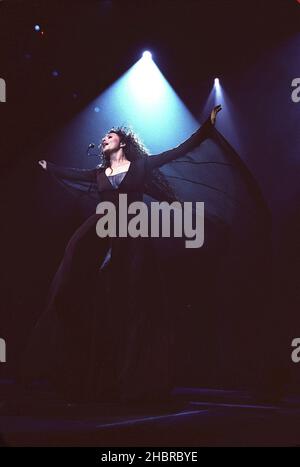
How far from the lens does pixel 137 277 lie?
3.24m

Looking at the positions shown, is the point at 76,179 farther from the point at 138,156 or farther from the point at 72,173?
the point at 138,156

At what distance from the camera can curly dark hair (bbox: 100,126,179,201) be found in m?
3.48

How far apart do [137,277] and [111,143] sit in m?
0.98

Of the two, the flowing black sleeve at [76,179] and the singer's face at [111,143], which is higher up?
the singer's face at [111,143]

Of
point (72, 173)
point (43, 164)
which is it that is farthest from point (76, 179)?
point (43, 164)

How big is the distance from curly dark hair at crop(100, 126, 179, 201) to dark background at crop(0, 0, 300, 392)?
1.31 ft

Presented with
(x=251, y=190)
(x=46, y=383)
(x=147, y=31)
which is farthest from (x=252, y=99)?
(x=46, y=383)

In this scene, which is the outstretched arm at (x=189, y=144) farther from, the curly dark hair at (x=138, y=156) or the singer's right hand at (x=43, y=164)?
the singer's right hand at (x=43, y=164)

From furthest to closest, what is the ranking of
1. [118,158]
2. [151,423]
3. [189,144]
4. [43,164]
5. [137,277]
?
1. [43,164]
2. [118,158]
3. [189,144]
4. [137,277]
5. [151,423]

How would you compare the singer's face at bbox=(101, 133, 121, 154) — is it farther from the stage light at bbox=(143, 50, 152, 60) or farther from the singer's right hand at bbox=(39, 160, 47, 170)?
the stage light at bbox=(143, 50, 152, 60)

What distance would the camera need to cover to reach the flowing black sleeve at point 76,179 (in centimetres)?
354

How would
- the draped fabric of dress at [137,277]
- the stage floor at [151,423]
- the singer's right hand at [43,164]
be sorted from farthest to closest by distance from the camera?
the singer's right hand at [43,164], the draped fabric of dress at [137,277], the stage floor at [151,423]

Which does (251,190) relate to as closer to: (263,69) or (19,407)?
(263,69)

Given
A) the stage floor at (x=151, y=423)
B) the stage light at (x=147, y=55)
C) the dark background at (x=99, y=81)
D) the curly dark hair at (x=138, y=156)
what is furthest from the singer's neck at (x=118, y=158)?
the stage floor at (x=151, y=423)
